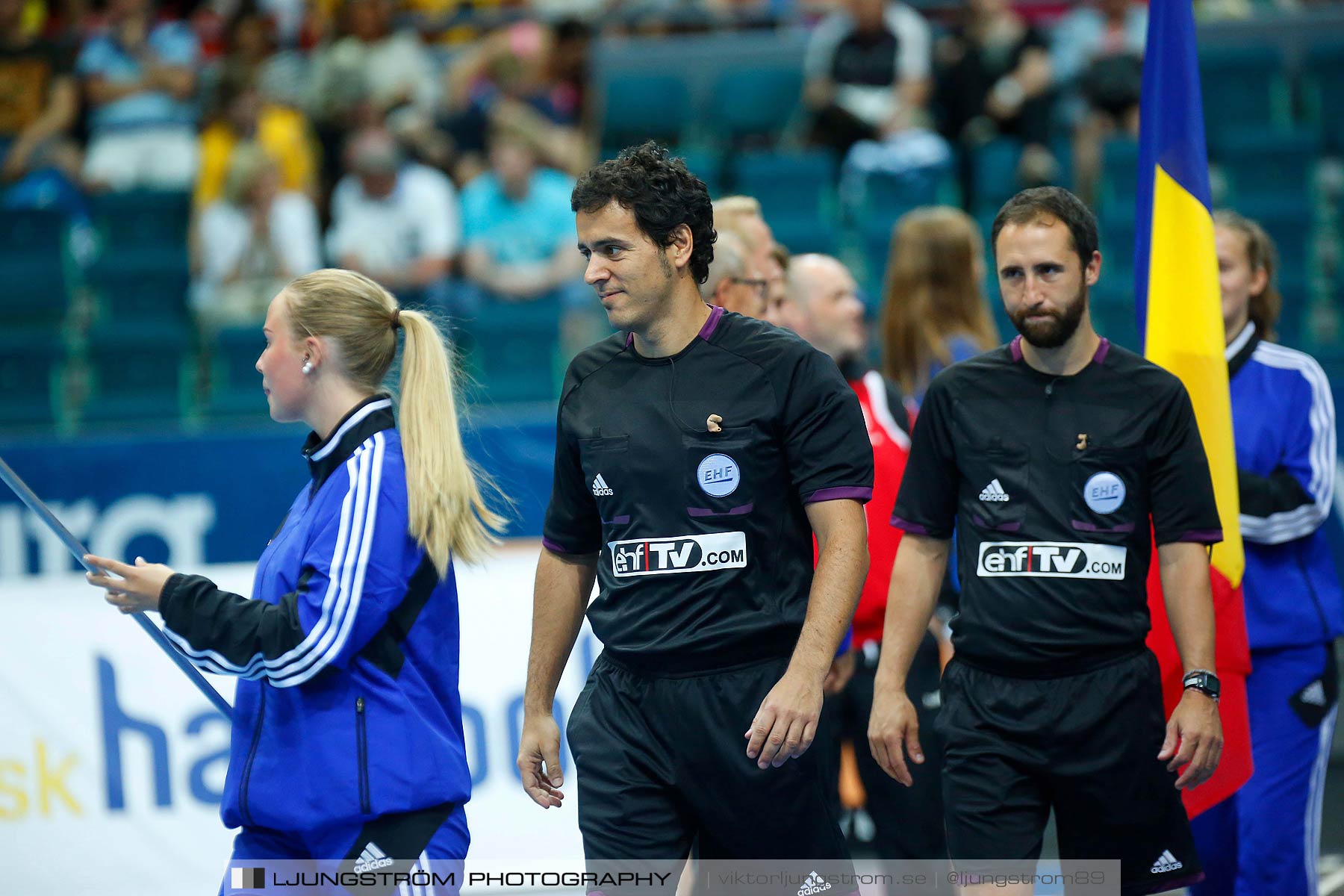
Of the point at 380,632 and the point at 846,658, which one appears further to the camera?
the point at 846,658

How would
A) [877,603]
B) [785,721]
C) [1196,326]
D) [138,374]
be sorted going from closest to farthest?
[785,721] < [1196,326] < [877,603] < [138,374]

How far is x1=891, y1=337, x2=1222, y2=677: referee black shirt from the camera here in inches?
137

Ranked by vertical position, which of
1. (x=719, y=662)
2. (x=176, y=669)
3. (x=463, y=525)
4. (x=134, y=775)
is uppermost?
(x=463, y=525)

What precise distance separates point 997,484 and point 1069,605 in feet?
1.11

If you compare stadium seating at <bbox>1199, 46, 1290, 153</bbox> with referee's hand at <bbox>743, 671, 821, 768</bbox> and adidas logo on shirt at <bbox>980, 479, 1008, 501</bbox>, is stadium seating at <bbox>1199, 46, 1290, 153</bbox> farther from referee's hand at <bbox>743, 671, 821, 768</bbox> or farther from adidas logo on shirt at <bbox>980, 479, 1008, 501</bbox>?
referee's hand at <bbox>743, 671, 821, 768</bbox>

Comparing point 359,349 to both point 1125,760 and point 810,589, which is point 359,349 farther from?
point 1125,760

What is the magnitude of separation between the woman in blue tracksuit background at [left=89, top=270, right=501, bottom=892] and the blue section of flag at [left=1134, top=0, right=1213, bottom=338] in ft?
7.13

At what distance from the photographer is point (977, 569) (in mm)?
3609

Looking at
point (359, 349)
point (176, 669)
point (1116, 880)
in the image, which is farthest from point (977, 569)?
point (176, 669)

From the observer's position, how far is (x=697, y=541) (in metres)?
3.28

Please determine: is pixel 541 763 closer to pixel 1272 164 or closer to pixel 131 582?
pixel 131 582

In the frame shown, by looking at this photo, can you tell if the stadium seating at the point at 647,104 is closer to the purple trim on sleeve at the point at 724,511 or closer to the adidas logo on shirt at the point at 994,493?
the adidas logo on shirt at the point at 994,493

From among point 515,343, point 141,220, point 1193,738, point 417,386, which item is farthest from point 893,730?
point 141,220

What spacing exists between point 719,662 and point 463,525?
0.67 meters
